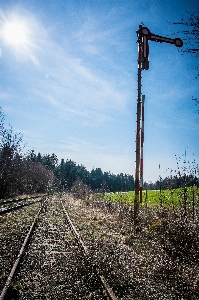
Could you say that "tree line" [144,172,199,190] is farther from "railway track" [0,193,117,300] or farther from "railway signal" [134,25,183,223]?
"railway track" [0,193,117,300]

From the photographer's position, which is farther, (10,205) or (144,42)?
(10,205)

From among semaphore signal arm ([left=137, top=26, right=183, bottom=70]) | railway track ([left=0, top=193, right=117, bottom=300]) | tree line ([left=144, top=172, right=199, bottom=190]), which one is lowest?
railway track ([left=0, top=193, right=117, bottom=300])

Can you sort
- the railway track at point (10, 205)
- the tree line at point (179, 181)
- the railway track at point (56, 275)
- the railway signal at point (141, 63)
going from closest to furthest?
the railway track at point (56, 275), the tree line at point (179, 181), the railway signal at point (141, 63), the railway track at point (10, 205)

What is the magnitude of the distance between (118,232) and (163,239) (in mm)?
2742

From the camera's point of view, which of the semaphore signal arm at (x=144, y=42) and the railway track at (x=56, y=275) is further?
the semaphore signal arm at (x=144, y=42)

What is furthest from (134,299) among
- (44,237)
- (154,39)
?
(154,39)

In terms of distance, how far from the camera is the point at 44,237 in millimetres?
8133

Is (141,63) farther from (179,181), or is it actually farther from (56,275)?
(56,275)

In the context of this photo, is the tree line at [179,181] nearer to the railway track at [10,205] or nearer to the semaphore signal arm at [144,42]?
the semaphore signal arm at [144,42]

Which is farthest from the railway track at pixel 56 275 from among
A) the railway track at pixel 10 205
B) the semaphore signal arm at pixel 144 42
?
the railway track at pixel 10 205

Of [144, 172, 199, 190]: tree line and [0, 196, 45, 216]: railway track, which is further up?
[144, 172, 199, 190]: tree line

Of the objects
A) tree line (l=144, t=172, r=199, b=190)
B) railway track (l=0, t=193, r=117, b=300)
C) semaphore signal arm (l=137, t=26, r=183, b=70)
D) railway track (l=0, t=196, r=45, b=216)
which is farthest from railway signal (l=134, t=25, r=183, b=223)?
railway track (l=0, t=196, r=45, b=216)

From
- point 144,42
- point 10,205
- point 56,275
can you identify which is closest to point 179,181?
point 56,275

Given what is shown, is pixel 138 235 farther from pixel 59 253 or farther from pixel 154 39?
pixel 154 39
